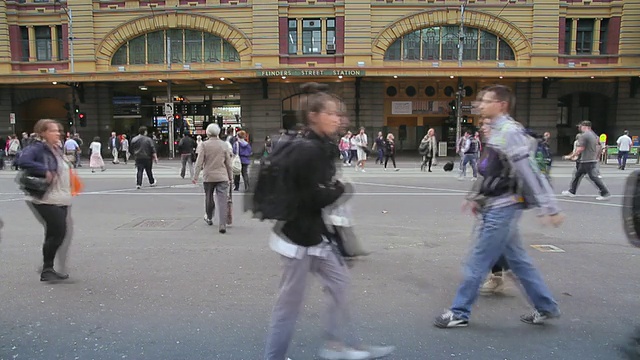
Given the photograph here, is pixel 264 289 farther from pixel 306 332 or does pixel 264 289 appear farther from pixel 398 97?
pixel 398 97

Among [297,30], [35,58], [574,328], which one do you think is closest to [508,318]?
[574,328]

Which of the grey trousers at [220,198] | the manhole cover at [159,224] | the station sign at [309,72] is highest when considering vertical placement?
the station sign at [309,72]

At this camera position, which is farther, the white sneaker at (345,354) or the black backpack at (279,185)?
the white sneaker at (345,354)

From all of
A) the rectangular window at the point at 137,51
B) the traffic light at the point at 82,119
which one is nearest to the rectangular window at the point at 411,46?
the rectangular window at the point at 137,51

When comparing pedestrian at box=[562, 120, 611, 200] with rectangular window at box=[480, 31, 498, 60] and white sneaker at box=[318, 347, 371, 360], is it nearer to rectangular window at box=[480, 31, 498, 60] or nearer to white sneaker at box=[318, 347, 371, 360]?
white sneaker at box=[318, 347, 371, 360]

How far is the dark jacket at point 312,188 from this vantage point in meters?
2.81

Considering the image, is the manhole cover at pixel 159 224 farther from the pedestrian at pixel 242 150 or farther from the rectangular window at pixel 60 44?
the rectangular window at pixel 60 44

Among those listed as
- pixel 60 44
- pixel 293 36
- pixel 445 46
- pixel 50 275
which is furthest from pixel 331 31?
pixel 50 275

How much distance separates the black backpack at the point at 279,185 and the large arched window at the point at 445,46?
28.2 meters

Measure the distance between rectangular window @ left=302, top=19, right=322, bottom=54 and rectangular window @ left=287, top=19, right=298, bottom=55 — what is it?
0.43m

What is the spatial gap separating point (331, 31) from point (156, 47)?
36.0ft

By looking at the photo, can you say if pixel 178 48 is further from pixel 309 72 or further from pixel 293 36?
pixel 309 72

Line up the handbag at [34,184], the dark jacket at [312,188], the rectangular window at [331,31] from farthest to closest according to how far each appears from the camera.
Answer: the rectangular window at [331,31] < the handbag at [34,184] < the dark jacket at [312,188]

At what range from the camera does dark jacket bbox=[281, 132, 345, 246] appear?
9.22ft
